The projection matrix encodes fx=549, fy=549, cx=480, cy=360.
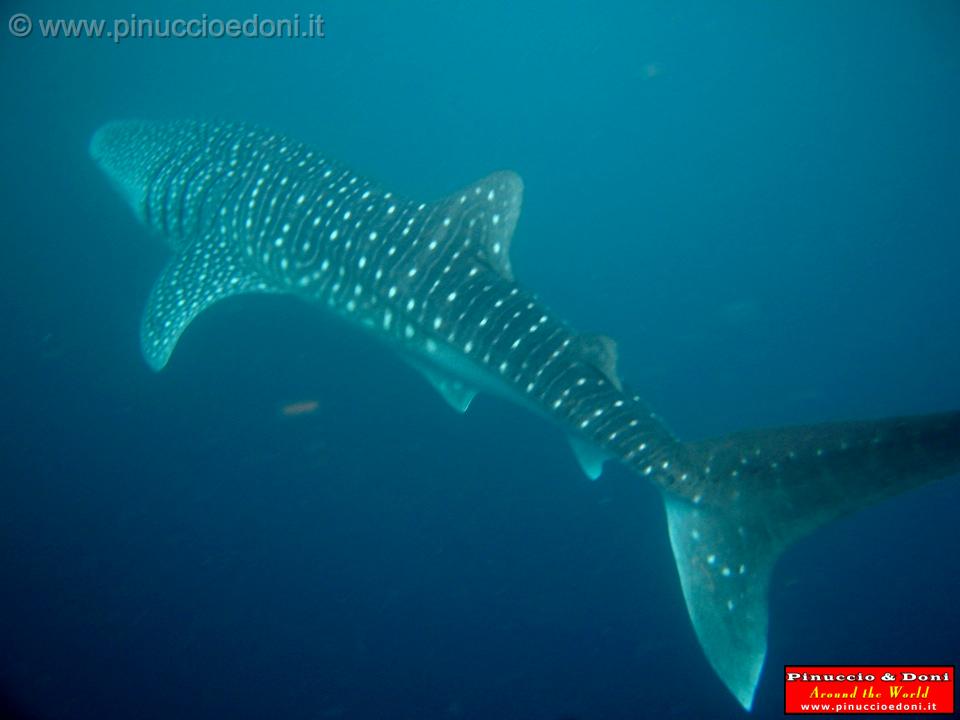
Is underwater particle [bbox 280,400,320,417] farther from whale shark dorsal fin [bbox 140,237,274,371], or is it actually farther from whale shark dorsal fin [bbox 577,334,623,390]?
whale shark dorsal fin [bbox 577,334,623,390]

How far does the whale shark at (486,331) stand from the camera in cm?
320

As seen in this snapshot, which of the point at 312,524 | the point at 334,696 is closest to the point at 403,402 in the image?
the point at 312,524

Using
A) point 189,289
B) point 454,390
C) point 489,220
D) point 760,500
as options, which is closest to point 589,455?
point 760,500

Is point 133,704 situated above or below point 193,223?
below

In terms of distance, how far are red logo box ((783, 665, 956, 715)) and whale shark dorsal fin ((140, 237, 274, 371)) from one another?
7778 millimetres

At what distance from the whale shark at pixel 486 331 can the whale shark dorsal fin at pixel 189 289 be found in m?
0.02

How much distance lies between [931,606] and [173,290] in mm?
11579

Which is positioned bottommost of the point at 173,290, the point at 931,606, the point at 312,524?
the point at 931,606

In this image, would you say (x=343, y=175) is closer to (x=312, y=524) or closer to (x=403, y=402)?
(x=403, y=402)

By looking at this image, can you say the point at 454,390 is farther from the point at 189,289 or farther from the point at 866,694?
the point at 866,694

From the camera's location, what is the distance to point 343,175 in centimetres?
592

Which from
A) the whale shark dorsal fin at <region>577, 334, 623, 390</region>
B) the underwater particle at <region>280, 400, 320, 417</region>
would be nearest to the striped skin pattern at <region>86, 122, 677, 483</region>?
the whale shark dorsal fin at <region>577, 334, 623, 390</region>

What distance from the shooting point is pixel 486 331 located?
450cm

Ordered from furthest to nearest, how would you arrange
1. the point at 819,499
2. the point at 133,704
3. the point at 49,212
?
1. the point at 49,212
2. the point at 133,704
3. the point at 819,499
